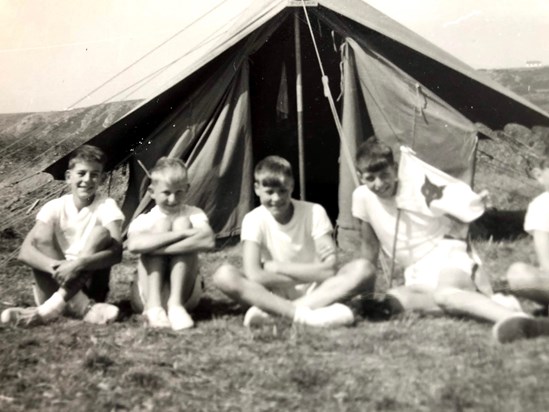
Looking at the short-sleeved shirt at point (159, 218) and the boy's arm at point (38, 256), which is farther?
the short-sleeved shirt at point (159, 218)

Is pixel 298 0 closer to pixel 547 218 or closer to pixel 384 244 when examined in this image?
pixel 384 244

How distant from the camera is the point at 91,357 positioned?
3.35 m

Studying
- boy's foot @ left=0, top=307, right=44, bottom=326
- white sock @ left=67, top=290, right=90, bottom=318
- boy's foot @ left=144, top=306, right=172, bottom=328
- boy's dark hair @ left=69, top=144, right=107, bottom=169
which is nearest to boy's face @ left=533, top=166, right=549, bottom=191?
boy's foot @ left=144, top=306, right=172, bottom=328

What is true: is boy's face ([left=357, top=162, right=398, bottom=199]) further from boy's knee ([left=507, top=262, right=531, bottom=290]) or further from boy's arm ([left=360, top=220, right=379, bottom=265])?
boy's knee ([left=507, top=262, right=531, bottom=290])

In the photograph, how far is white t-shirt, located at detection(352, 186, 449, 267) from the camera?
4281 mm

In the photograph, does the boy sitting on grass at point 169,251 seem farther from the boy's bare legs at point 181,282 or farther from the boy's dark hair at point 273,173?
the boy's dark hair at point 273,173

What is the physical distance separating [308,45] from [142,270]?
3.70 m

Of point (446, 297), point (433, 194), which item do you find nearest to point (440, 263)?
point (446, 297)

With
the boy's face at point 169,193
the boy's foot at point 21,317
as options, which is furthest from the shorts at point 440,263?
the boy's foot at point 21,317

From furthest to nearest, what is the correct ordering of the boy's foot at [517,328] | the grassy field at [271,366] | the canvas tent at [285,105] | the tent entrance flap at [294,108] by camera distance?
the tent entrance flap at [294,108] → the canvas tent at [285,105] → the boy's foot at [517,328] → the grassy field at [271,366]

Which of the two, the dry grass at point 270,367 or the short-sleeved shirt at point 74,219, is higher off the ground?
the short-sleeved shirt at point 74,219

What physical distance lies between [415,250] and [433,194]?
1.16 ft

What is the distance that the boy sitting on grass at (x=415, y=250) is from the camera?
381 cm

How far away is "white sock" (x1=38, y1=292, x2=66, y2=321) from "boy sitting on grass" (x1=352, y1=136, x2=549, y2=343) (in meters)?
1.78
